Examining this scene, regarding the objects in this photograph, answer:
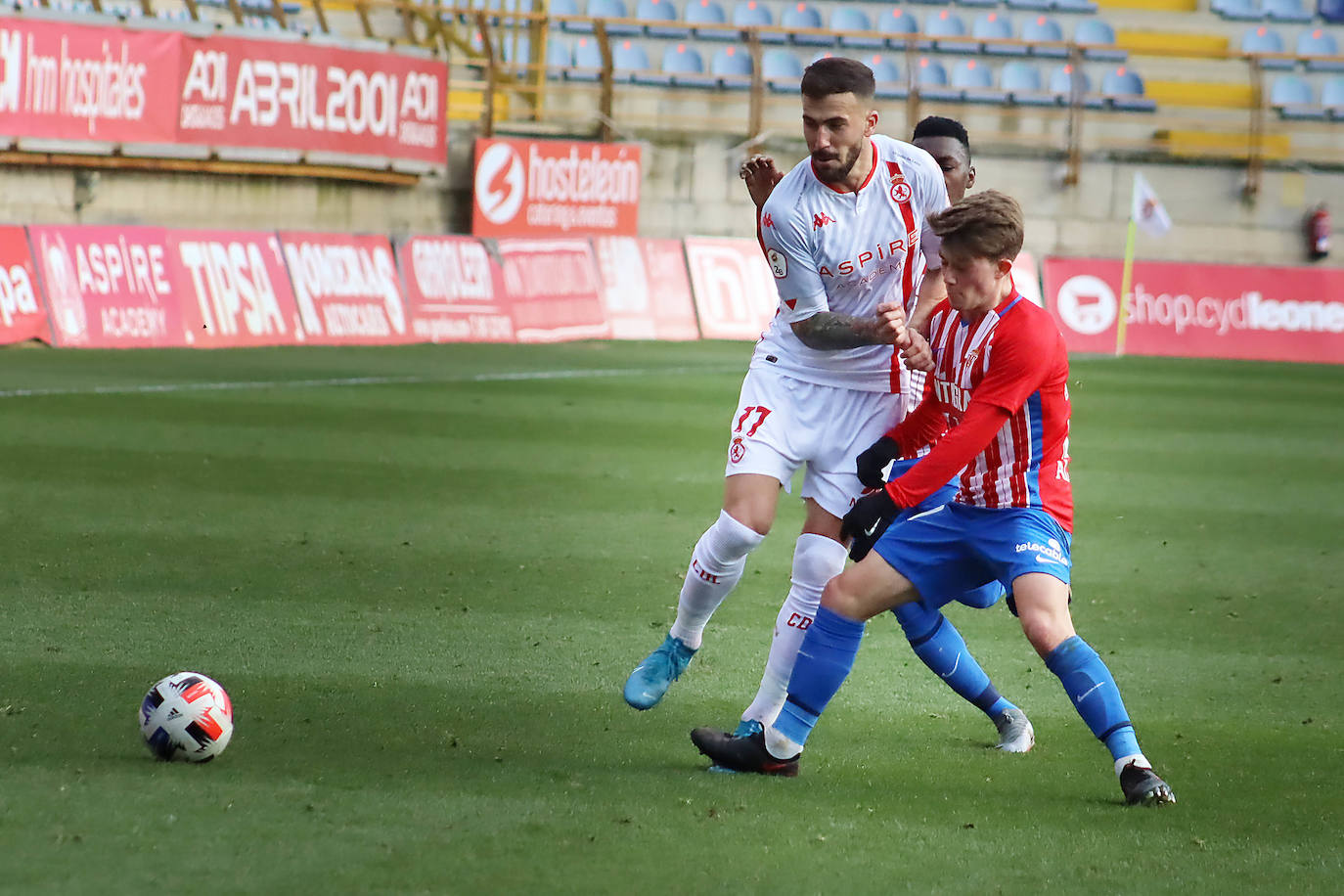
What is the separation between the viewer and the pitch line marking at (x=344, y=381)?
43.1 ft

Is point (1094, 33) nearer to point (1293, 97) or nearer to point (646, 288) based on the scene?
point (1293, 97)

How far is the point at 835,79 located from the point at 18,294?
13007mm

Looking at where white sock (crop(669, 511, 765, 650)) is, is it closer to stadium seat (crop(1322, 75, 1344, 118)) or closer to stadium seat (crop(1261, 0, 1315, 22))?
stadium seat (crop(1322, 75, 1344, 118))

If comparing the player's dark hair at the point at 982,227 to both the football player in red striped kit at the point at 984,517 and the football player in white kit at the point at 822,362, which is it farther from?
the football player in white kit at the point at 822,362

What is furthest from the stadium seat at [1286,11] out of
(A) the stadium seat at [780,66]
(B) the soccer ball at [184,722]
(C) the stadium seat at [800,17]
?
(B) the soccer ball at [184,722]

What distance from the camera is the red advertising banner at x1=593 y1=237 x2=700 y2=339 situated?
21703 millimetres

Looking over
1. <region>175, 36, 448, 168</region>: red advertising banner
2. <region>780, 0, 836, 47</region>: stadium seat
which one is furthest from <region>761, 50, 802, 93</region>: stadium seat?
<region>175, 36, 448, 168</region>: red advertising banner

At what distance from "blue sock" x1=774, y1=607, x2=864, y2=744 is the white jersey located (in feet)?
3.11

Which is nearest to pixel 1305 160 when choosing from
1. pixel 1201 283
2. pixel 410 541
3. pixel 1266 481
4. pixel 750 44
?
pixel 1201 283

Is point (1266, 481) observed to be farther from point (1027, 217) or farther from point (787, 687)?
point (1027, 217)

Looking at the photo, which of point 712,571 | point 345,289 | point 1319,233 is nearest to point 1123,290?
point 1319,233

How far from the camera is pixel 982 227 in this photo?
14.6 ft

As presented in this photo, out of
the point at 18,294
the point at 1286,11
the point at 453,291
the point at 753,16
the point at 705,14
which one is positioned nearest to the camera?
the point at 18,294

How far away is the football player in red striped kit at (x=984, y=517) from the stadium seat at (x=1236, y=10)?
26.4 m
